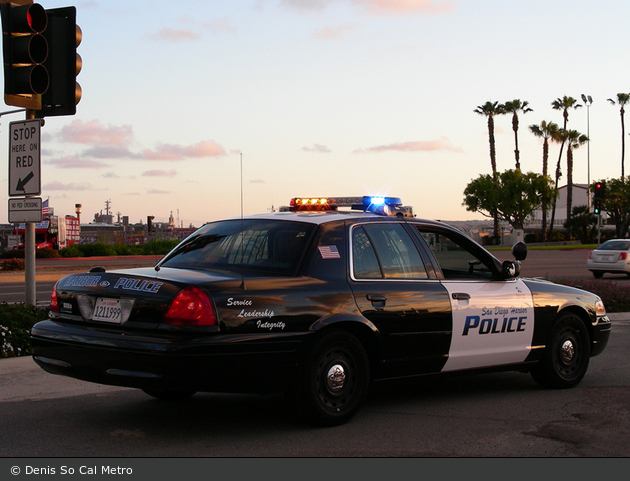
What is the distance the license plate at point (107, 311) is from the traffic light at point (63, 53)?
12.4 ft

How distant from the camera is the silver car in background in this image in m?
25.7

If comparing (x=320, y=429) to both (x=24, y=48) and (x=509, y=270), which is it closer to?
(x=509, y=270)

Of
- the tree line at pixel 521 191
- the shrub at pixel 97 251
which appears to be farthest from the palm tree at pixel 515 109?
the shrub at pixel 97 251

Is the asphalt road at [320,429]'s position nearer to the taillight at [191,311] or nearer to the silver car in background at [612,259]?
the taillight at [191,311]

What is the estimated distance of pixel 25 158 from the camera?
30.2 ft

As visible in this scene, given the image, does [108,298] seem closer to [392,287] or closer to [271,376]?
[271,376]

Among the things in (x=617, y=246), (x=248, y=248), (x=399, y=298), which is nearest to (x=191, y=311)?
(x=248, y=248)

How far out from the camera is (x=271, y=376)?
17.5 feet

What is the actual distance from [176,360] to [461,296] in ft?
8.89

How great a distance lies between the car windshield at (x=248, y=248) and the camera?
5914mm

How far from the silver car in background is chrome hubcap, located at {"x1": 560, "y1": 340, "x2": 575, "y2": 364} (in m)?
19.6

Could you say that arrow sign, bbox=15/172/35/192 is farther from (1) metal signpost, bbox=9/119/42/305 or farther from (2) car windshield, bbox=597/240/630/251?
(2) car windshield, bbox=597/240/630/251

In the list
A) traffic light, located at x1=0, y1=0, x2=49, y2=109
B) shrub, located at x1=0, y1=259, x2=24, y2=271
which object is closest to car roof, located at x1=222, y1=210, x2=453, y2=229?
traffic light, located at x1=0, y1=0, x2=49, y2=109

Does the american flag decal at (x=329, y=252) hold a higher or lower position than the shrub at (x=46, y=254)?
higher
